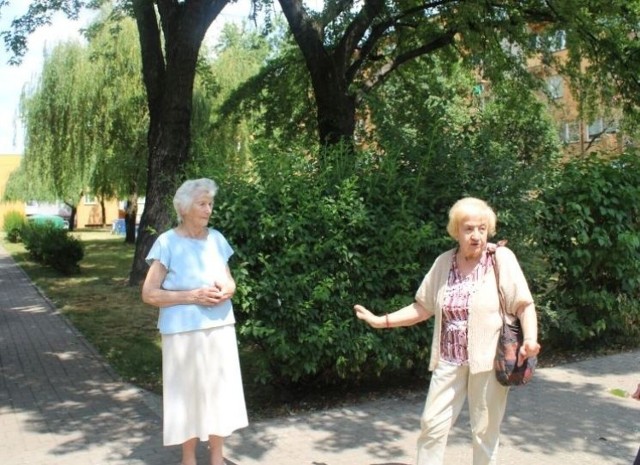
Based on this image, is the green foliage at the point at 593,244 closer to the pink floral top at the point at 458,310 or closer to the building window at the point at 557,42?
the pink floral top at the point at 458,310

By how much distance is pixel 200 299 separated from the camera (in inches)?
161

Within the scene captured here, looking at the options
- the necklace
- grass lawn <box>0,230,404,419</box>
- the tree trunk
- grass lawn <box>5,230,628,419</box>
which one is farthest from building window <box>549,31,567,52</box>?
the necklace

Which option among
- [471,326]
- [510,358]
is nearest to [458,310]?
[471,326]

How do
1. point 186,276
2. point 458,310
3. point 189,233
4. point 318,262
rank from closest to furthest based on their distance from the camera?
point 458,310, point 186,276, point 189,233, point 318,262

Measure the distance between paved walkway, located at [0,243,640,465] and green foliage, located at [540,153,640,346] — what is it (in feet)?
1.71

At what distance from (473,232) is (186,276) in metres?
1.73

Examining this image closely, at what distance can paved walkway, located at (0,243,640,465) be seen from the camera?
4664 millimetres

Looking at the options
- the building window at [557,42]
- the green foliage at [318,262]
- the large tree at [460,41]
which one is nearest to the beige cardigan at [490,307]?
the green foliage at [318,262]

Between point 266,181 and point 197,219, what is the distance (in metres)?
1.40

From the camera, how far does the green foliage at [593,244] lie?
23.4 ft

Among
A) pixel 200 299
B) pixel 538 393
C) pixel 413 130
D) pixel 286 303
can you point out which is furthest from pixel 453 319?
pixel 413 130

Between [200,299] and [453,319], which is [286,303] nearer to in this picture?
[200,299]

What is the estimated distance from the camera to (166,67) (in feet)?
38.5

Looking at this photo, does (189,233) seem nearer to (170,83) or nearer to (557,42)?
(170,83)
